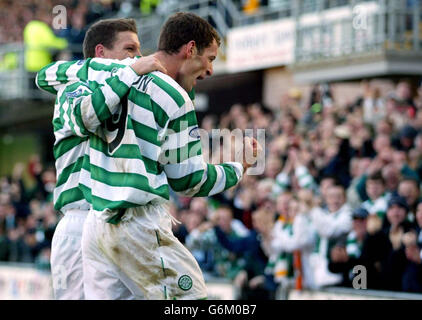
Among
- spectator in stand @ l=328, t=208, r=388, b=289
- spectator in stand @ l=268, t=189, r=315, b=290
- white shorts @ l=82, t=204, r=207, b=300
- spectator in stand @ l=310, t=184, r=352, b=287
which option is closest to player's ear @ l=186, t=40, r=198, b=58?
white shorts @ l=82, t=204, r=207, b=300

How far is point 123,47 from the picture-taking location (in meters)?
5.65

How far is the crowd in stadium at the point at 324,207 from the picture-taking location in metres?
9.12

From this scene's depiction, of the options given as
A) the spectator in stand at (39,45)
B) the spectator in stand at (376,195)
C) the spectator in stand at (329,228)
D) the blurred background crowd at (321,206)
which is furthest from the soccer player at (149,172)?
the spectator in stand at (39,45)

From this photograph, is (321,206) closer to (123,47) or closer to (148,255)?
(123,47)

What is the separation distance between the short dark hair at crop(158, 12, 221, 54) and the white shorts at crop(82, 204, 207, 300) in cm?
83

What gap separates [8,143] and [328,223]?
14539 mm

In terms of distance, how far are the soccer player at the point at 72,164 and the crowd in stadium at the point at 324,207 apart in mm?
3927

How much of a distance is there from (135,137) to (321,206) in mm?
5744

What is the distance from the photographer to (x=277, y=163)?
476 inches

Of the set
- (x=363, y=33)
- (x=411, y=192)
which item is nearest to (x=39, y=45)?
(x=363, y=33)

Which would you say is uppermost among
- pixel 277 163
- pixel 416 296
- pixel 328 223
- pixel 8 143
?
pixel 8 143

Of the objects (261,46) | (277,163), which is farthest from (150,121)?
(261,46)

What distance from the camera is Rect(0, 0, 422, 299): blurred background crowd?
9125 mm

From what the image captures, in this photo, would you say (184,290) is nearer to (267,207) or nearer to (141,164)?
(141,164)
